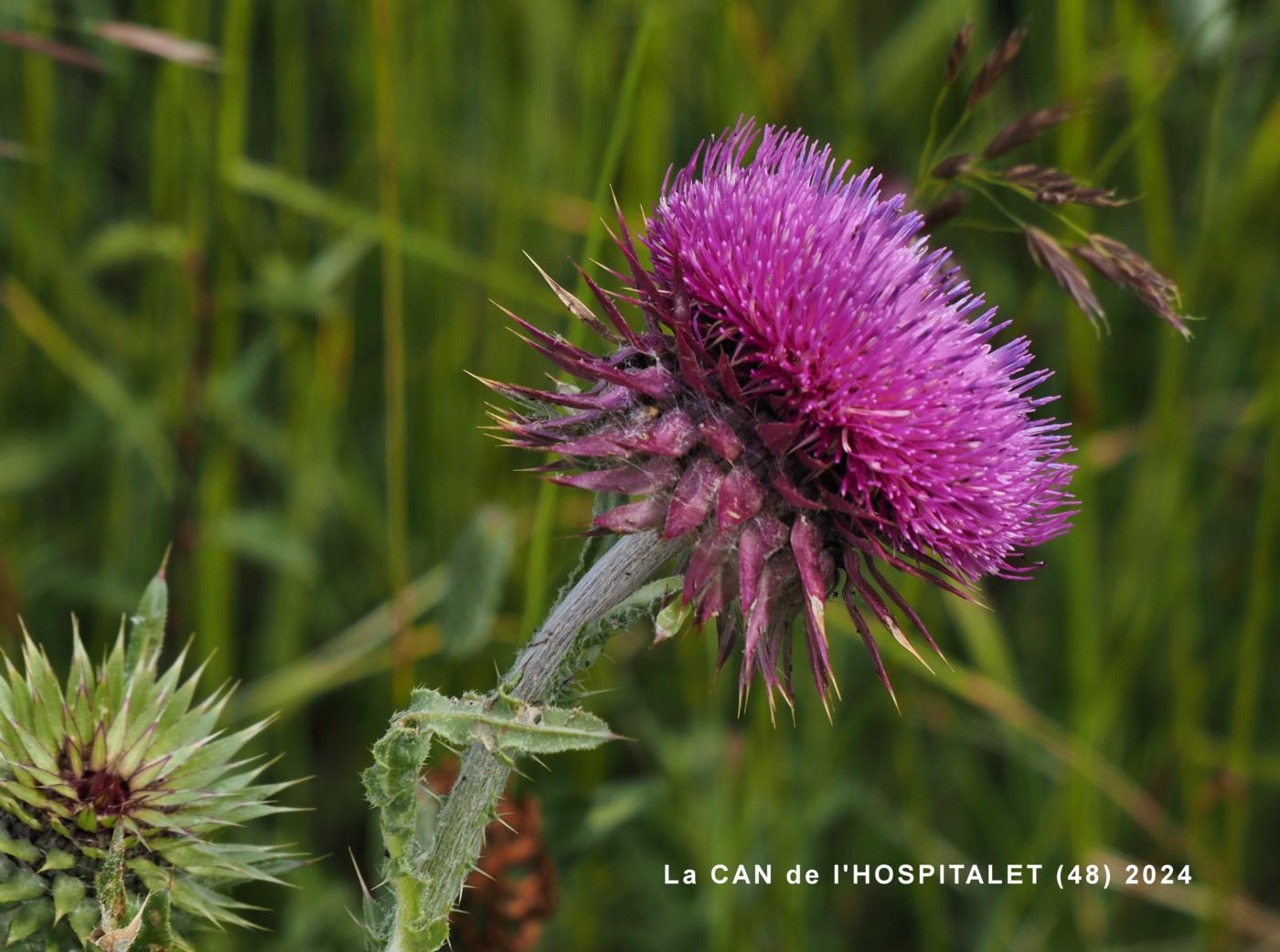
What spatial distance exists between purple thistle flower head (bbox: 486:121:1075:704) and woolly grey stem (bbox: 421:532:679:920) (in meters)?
0.11

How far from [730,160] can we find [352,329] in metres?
2.42

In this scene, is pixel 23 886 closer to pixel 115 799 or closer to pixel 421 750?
pixel 115 799

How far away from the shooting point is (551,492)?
290 cm

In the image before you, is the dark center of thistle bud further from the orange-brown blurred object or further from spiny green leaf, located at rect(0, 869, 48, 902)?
the orange-brown blurred object

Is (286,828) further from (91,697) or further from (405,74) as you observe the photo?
(405,74)

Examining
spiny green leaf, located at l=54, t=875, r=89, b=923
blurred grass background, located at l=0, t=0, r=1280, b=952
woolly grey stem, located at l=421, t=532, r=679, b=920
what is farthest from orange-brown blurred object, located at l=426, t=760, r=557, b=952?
spiny green leaf, located at l=54, t=875, r=89, b=923

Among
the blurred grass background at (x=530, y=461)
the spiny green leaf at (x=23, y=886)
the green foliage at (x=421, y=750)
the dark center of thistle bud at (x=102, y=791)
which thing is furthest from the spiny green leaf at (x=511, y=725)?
the blurred grass background at (x=530, y=461)

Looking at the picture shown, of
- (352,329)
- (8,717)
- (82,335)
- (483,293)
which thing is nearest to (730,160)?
(8,717)

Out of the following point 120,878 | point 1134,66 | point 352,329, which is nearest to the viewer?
point 120,878

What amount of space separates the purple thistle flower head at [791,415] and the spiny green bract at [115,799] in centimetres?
81

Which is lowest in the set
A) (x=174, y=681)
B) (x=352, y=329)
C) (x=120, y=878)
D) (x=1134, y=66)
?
(x=120, y=878)

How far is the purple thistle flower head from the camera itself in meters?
2.26

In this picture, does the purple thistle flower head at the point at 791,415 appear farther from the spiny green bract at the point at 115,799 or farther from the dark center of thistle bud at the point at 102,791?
the dark center of thistle bud at the point at 102,791

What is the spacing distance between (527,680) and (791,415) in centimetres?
69
